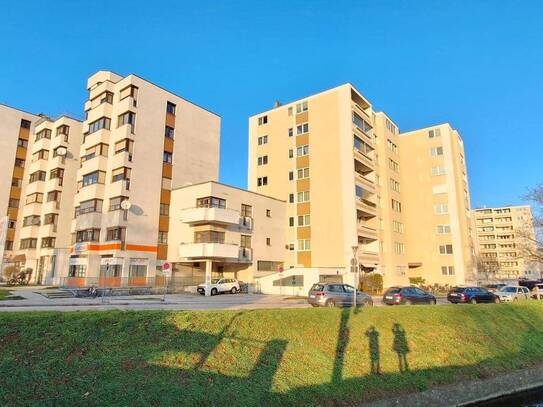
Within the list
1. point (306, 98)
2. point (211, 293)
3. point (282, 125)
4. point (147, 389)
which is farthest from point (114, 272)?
point (147, 389)

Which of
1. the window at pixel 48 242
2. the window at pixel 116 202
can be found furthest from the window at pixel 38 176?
the window at pixel 116 202

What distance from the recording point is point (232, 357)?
34.1 ft

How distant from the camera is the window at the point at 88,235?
145 ft

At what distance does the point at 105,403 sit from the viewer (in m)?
7.58

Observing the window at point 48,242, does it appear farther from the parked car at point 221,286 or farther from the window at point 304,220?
the window at point 304,220

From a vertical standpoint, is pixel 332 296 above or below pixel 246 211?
below

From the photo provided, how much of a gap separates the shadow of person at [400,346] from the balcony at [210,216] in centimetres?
2958

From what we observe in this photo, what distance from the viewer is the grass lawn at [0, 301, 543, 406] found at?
26.9 feet

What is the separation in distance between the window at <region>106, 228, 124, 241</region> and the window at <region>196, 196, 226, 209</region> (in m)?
9.01

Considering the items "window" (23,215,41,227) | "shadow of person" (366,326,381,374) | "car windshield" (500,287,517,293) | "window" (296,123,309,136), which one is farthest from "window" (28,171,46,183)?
"car windshield" (500,287,517,293)

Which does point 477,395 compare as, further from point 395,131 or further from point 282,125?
point 395,131

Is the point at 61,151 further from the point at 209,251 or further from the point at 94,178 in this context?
the point at 209,251

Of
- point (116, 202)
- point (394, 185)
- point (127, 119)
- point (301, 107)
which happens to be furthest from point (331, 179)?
point (127, 119)

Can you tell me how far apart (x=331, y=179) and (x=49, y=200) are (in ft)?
131
